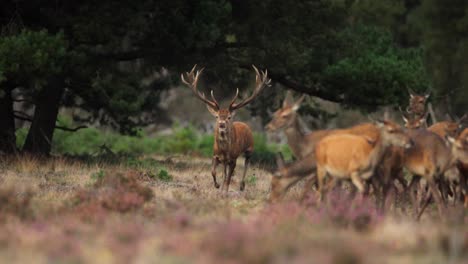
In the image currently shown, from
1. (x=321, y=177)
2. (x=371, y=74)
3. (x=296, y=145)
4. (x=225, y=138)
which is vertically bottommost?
(x=321, y=177)

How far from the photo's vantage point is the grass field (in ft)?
28.7

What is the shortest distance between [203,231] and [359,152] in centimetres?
349

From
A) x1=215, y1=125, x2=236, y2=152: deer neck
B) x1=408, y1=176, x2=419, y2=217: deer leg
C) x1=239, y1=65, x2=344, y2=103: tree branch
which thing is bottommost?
x1=408, y1=176, x2=419, y2=217: deer leg

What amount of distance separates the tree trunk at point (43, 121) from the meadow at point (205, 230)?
7.76m

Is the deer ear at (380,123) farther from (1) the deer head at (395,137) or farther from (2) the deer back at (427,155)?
(2) the deer back at (427,155)

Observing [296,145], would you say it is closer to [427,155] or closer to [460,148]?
[427,155]

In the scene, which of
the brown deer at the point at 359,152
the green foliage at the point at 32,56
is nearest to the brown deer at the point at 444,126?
the brown deer at the point at 359,152

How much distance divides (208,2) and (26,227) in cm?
1233

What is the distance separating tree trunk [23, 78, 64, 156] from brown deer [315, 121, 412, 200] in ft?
39.8

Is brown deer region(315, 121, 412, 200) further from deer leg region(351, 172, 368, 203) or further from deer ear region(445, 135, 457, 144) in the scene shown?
deer ear region(445, 135, 457, 144)

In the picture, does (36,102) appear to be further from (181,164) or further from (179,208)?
(179,208)

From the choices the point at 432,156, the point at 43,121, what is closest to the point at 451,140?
the point at 432,156

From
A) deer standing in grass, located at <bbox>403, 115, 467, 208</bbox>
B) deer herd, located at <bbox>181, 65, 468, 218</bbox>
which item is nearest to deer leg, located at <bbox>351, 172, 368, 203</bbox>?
deer herd, located at <bbox>181, 65, 468, 218</bbox>

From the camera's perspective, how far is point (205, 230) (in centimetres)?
1015
